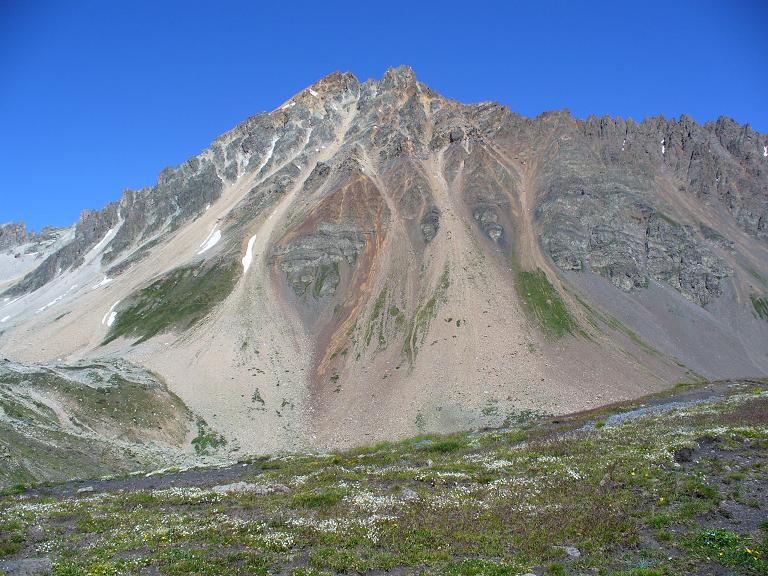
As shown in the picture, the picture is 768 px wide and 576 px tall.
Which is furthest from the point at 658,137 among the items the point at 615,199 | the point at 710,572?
the point at 710,572

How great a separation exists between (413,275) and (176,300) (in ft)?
152

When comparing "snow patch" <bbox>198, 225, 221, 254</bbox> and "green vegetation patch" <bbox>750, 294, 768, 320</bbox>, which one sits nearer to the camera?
"green vegetation patch" <bbox>750, 294, 768, 320</bbox>

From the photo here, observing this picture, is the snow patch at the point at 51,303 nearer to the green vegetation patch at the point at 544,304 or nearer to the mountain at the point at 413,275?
the mountain at the point at 413,275

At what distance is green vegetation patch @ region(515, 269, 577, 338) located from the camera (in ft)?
283

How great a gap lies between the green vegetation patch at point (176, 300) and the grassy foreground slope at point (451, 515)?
214 ft

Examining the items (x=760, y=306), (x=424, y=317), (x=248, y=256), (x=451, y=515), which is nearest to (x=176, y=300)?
(x=248, y=256)

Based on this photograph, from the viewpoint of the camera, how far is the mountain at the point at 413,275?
239 ft

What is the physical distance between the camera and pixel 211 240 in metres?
127

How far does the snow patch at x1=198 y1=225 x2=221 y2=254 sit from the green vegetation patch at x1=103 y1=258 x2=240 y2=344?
11289mm

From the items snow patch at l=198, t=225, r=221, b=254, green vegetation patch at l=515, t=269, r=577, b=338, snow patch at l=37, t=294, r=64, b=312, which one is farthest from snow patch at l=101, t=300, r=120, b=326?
green vegetation patch at l=515, t=269, r=577, b=338

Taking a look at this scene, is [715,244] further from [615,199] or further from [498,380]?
[498,380]

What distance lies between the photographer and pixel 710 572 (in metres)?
14.1

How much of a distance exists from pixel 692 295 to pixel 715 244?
20.2 meters

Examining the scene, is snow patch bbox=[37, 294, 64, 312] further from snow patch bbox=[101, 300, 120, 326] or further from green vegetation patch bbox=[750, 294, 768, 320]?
green vegetation patch bbox=[750, 294, 768, 320]
